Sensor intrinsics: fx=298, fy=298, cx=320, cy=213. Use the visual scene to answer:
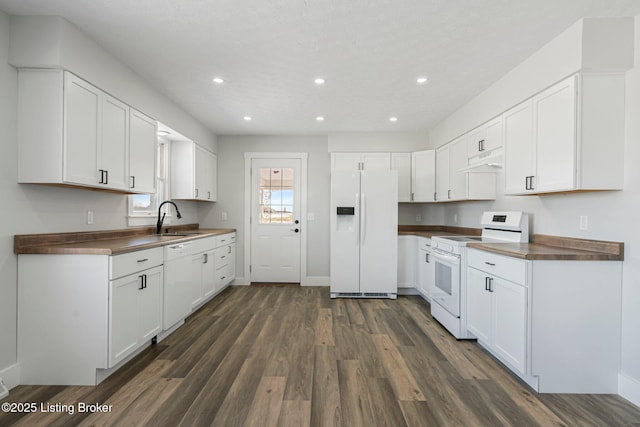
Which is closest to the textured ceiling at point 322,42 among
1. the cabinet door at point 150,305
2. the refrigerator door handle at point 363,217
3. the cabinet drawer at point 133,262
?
the refrigerator door handle at point 363,217

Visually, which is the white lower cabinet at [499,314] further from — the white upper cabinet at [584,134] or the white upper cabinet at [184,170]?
the white upper cabinet at [184,170]

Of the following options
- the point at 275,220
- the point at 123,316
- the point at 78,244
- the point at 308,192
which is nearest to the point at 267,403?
the point at 123,316

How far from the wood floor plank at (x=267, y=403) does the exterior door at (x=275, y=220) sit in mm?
2890

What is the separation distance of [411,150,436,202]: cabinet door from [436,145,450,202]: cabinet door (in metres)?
0.08

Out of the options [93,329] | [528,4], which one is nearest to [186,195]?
[93,329]

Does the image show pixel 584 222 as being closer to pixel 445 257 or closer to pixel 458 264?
pixel 458 264

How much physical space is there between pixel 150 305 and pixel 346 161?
11.0 ft

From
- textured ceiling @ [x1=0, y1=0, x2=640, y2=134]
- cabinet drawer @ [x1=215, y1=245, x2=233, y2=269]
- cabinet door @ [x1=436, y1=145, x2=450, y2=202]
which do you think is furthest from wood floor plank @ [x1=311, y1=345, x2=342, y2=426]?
cabinet door @ [x1=436, y1=145, x2=450, y2=202]

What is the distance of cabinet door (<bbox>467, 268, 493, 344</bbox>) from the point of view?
251 cm

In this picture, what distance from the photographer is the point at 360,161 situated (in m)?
4.79

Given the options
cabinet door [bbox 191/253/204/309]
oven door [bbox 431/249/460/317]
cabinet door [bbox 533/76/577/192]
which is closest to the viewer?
cabinet door [bbox 533/76/577/192]

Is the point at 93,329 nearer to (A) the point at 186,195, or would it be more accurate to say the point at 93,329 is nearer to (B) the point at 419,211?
(A) the point at 186,195

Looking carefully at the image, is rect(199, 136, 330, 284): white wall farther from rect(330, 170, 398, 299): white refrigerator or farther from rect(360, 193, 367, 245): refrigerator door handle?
rect(360, 193, 367, 245): refrigerator door handle

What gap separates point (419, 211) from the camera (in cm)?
508
